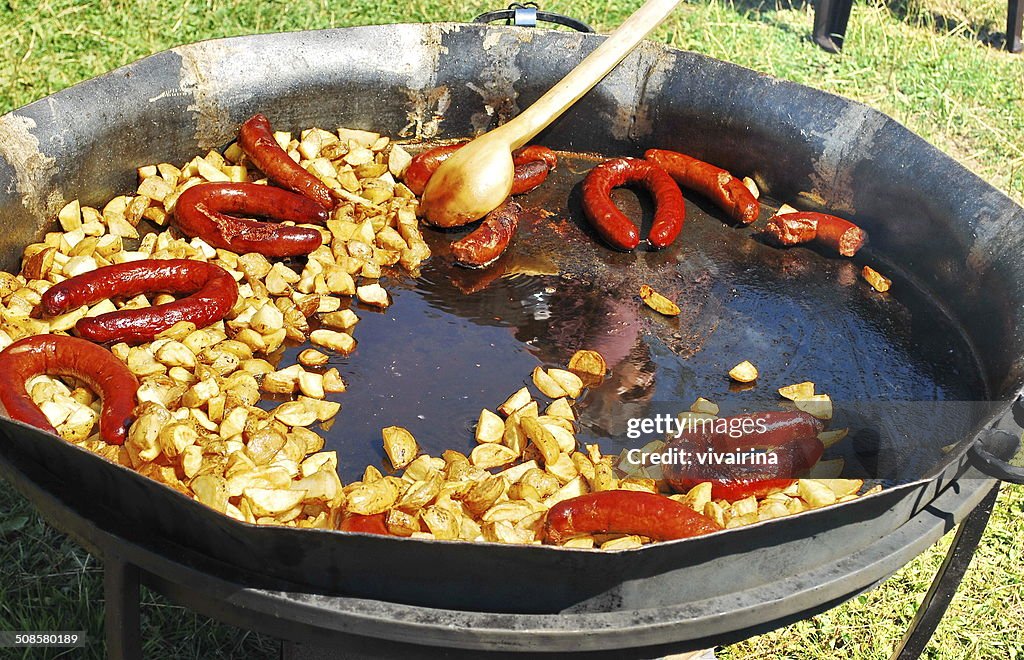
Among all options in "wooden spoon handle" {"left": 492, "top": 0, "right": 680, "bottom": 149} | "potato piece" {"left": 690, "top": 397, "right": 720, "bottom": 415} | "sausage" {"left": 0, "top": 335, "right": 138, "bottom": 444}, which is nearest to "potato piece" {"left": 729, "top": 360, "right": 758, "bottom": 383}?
"potato piece" {"left": 690, "top": 397, "right": 720, "bottom": 415}

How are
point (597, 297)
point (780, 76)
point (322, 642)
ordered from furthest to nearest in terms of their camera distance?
1. point (780, 76)
2. point (597, 297)
3. point (322, 642)

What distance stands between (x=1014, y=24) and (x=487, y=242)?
6.32m

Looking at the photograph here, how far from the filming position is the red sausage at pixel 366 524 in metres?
1.92

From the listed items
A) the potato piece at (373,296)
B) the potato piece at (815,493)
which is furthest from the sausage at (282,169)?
the potato piece at (815,493)

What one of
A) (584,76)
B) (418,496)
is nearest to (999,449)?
(418,496)

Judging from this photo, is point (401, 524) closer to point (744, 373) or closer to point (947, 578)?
point (744, 373)

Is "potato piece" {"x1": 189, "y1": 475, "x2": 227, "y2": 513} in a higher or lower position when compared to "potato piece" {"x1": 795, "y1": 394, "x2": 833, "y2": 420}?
higher

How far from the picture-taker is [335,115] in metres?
3.46

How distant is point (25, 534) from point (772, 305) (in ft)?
8.79

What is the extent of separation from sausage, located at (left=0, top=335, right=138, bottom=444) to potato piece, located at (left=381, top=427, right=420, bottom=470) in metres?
0.59

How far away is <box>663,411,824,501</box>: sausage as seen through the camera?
2180 mm

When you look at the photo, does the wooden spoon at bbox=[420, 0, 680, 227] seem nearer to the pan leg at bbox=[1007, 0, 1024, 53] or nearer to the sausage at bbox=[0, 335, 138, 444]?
the sausage at bbox=[0, 335, 138, 444]

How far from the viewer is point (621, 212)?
10.4 feet

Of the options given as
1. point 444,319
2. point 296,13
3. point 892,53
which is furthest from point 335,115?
point 892,53
